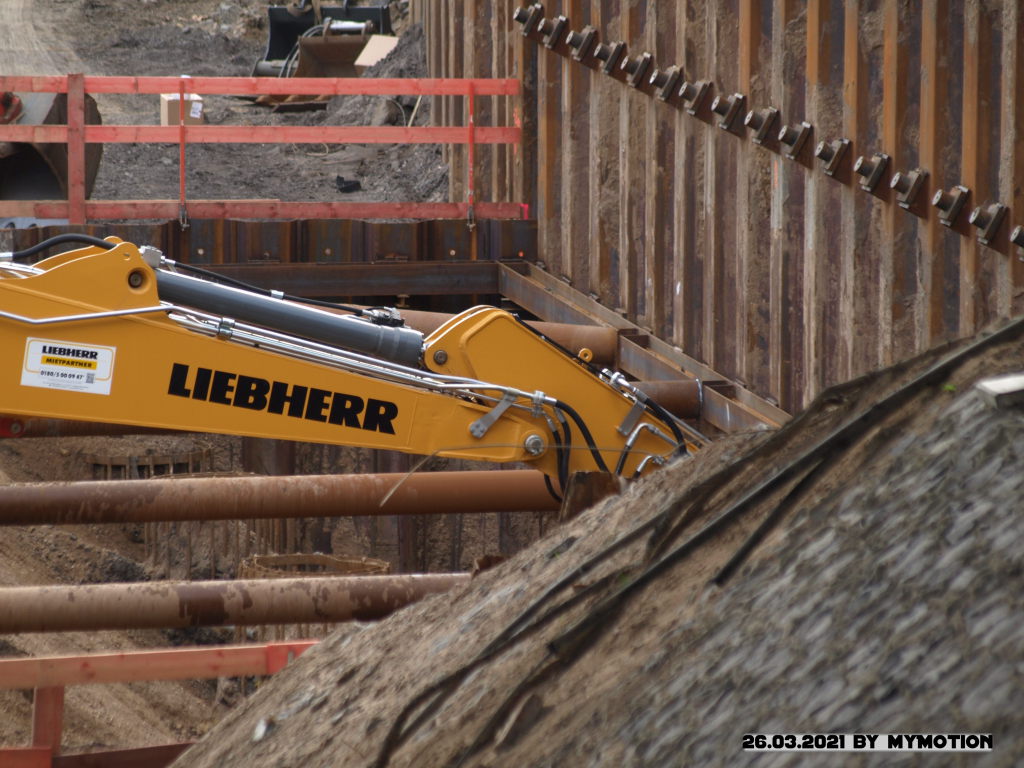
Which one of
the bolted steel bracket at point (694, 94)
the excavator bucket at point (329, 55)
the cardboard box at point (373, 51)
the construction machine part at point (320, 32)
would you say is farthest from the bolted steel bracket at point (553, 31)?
the construction machine part at point (320, 32)

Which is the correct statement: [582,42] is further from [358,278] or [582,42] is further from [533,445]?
[533,445]

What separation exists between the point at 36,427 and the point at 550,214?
598 centimetres

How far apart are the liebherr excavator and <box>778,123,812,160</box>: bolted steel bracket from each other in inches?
83.5

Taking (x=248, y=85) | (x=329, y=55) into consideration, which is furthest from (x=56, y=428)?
(x=329, y=55)

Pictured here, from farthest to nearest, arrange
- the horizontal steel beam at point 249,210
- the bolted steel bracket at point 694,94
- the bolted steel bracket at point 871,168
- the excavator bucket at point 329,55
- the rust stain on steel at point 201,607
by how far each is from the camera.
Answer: the excavator bucket at point 329,55, the horizontal steel beam at point 249,210, the bolted steel bracket at point 694,94, the bolted steel bracket at point 871,168, the rust stain on steel at point 201,607

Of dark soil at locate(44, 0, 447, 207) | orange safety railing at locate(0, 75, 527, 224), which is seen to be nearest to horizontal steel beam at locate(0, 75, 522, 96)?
orange safety railing at locate(0, 75, 527, 224)

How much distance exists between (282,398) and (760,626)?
2801 mm

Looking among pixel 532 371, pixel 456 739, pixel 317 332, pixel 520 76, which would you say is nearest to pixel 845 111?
pixel 532 371

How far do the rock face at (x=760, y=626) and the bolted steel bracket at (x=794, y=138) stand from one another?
11.2 ft

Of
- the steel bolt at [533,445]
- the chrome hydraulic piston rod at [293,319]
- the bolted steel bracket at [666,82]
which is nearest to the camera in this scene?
the chrome hydraulic piston rod at [293,319]

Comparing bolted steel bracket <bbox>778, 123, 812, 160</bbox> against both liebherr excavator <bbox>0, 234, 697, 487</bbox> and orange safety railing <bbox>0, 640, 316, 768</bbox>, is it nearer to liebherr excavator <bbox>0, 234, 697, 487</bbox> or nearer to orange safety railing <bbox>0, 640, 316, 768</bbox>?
liebherr excavator <bbox>0, 234, 697, 487</bbox>

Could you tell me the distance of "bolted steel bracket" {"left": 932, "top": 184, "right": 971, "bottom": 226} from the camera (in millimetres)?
6004

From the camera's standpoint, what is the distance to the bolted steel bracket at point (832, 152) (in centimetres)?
700

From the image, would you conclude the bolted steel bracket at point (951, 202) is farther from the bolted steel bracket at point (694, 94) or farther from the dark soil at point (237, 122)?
the dark soil at point (237, 122)
